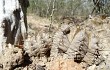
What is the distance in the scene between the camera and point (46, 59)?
13.8ft

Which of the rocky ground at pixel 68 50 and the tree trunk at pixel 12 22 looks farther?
the tree trunk at pixel 12 22

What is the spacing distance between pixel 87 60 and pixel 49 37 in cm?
68

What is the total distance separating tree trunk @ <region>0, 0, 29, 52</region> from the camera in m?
4.62

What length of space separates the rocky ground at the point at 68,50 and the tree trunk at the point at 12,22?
0.46 m

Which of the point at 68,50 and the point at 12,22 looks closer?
the point at 68,50

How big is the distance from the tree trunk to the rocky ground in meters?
0.46

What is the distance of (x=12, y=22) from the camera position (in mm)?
4781

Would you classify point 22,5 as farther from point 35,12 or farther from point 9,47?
point 35,12

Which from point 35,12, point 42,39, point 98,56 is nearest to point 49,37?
point 42,39

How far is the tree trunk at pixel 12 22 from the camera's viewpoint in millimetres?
4625

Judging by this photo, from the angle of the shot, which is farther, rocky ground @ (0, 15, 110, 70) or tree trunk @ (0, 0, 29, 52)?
tree trunk @ (0, 0, 29, 52)

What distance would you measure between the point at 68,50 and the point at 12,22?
3.74ft

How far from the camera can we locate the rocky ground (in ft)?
12.6

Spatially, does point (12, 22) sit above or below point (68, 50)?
above
